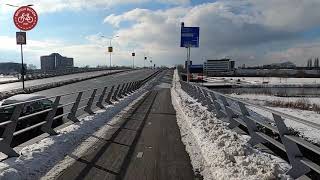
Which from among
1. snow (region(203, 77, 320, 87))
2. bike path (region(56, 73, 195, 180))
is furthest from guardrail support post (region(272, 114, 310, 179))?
snow (region(203, 77, 320, 87))

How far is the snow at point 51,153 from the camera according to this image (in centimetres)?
855

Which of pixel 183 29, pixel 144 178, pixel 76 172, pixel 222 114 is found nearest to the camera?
pixel 144 178

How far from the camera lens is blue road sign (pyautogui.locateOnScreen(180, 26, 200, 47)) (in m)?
45.7

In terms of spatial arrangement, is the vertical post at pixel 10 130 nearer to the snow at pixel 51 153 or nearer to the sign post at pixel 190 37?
the snow at pixel 51 153

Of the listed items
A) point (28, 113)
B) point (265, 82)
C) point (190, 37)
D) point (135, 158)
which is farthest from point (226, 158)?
point (265, 82)

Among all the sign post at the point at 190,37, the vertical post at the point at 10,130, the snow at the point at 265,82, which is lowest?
the snow at the point at 265,82

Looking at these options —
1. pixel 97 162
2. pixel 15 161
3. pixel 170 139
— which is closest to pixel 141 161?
pixel 97 162

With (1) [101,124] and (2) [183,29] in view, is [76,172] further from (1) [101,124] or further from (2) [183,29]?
(2) [183,29]

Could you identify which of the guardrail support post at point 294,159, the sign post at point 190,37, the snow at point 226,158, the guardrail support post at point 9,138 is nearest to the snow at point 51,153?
the guardrail support post at point 9,138

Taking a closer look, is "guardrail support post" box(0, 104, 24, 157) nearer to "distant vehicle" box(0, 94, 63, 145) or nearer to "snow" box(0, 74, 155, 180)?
"snow" box(0, 74, 155, 180)

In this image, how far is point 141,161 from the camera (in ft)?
33.0

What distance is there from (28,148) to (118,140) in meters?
3.16

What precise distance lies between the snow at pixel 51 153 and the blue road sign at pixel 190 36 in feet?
99.6

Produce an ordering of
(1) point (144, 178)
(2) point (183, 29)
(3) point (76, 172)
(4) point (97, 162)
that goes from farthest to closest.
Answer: (2) point (183, 29) < (4) point (97, 162) < (3) point (76, 172) < (1) point (144, 178)
